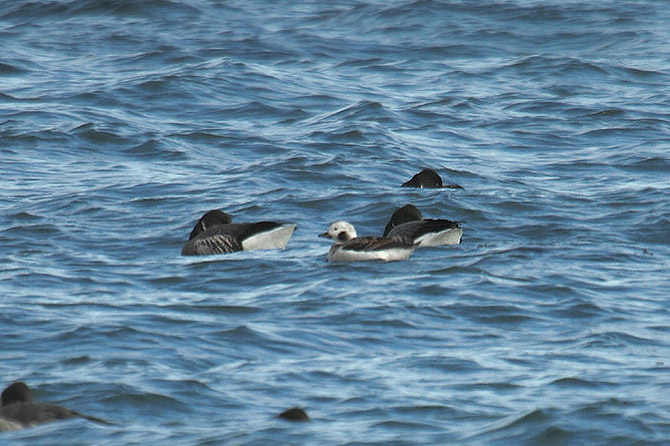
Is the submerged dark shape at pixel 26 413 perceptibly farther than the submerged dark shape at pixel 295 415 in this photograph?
No

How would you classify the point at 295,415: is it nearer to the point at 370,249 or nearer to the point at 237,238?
the point at 370,249

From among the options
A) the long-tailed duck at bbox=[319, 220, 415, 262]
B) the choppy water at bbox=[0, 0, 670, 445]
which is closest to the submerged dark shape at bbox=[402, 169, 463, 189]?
the choppy water at bbox=[0, 0, 670, 445]

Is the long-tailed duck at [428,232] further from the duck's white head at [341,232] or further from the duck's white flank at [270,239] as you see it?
the duck's white flank at [270,239]

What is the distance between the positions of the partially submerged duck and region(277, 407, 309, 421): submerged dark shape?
5.61 meters

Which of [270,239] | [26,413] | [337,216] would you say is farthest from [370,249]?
[26,413]

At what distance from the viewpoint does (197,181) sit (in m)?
18.6

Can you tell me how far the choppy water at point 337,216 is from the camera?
31.5 ft

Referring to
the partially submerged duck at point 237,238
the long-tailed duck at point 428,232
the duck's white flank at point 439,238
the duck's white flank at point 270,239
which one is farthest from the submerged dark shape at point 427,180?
the duck's white flank at point 270,239

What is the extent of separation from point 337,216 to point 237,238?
2136 millimetres

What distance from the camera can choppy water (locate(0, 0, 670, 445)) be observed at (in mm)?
9602

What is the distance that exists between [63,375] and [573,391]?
3.42 metres

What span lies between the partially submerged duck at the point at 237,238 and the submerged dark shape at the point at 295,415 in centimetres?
561

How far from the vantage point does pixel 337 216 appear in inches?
663

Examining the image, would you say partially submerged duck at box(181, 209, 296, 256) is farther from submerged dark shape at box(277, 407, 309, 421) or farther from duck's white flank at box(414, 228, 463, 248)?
submerged dark shape at box(277, 407, 309, 421)
